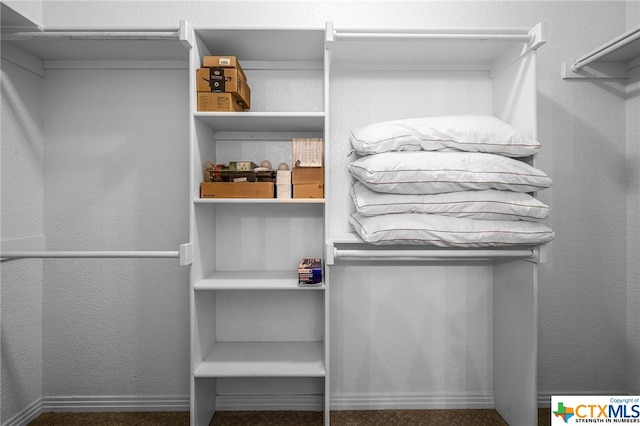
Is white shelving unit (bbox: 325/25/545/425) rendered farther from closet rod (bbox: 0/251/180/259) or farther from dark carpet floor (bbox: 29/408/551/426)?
closet rod (bbox: 0/251/180/259)

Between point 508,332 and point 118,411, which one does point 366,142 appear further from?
point 118,411

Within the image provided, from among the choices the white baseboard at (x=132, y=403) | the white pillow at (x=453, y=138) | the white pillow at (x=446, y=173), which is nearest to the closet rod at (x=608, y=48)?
the white pillow at (x=453, y=138)

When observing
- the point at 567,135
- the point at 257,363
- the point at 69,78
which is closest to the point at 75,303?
the point at 257,363

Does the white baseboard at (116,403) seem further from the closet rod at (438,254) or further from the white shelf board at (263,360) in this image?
the closet rod at (438,254)

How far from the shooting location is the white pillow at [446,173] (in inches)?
57.4

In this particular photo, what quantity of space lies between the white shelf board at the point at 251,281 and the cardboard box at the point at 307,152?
1.83 ft

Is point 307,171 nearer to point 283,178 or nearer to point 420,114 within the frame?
point 283,178

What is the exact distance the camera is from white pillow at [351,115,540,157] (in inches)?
59.3

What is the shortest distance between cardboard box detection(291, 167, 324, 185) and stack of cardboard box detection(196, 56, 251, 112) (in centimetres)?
41

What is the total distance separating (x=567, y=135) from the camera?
197 cm

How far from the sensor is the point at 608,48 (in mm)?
1666

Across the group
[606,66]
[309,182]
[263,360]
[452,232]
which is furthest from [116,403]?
[606,66]

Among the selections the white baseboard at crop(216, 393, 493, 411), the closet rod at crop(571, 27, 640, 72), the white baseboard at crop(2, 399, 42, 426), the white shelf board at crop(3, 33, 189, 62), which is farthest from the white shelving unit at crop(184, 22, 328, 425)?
the closet rod at crop(571, 27, 640, 72)

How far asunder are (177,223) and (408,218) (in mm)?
1260
